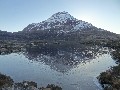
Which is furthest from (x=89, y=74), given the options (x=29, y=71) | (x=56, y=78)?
(x=29, y=71)

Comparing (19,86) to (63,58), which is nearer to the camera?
(19,86)

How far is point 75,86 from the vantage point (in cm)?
5988

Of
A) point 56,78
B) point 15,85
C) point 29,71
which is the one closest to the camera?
point 15,85

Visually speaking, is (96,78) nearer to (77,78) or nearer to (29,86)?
(77,78)

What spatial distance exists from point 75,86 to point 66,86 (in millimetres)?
2400

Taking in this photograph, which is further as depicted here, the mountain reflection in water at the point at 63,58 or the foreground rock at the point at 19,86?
the mountain reflection in water at the point at 63,58

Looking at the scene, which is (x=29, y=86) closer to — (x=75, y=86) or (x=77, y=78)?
(x=75, y=86)

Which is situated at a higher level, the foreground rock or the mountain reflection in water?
the mountain reflection in water

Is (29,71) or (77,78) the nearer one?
(77,78)

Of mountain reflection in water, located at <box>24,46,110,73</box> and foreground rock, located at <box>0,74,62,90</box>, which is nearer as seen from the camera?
foreground rock, located at <box>0,74,62,90</box>

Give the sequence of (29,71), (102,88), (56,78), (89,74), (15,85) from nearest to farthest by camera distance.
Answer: (102,88) < (15,85) < (56,78) < (89,74) < (29,71)

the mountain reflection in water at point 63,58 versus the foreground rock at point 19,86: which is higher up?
the mountain reflection in water at point 63,58

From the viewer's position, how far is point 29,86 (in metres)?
58.7

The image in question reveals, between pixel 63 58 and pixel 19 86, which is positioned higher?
pixel 63 58
